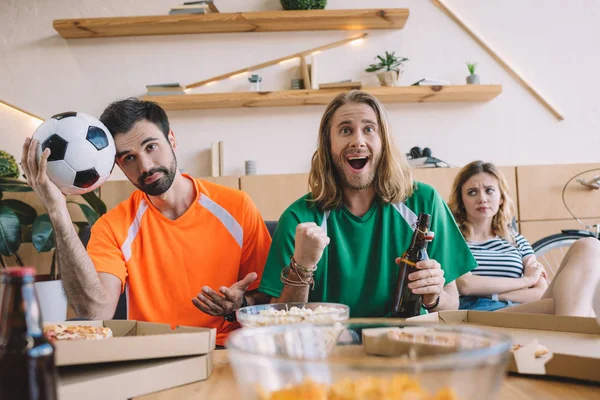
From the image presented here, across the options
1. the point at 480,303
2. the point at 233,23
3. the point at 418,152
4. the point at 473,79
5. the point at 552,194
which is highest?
the point at 233,23

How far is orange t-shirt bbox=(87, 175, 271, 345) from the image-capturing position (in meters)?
1.69

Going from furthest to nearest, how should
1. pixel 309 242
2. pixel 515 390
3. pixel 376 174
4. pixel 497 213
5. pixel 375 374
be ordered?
pixel 497 213, pixel 376 174, pixel 309 242, pixel 515 390, pixel 375 374

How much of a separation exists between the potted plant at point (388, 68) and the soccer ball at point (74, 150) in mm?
2606

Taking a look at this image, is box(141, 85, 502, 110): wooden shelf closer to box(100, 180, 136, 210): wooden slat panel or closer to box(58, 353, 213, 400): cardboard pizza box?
box(100, 180, 136, 210): wooden slat panel

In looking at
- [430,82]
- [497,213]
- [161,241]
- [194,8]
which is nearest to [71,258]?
[161,241]

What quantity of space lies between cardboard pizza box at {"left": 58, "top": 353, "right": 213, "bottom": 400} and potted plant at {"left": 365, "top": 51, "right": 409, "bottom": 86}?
10.8 ft

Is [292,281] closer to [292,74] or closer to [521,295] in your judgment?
[521,295]

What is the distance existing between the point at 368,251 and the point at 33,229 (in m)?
2.19

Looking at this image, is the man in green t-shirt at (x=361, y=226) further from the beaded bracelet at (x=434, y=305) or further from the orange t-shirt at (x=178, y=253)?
the orange t-shirt at (x=178, y=253)

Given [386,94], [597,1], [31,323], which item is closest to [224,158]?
[386,94]

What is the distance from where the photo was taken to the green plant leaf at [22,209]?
3.16 metres

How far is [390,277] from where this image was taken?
1502mm

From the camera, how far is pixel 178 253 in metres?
1.71

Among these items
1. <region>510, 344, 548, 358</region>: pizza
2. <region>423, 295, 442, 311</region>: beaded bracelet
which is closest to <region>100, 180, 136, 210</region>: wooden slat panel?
<region>423, 295, 442, 311</region>: beaded bracelet
